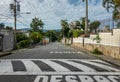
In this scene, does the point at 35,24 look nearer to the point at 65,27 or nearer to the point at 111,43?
the point at 65,27

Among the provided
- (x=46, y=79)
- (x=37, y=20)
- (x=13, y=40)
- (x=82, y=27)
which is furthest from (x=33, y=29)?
(x=46, y=79)

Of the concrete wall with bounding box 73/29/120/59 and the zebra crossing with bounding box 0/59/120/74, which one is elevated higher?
the concrete wall with bounding box 73/29/120/59

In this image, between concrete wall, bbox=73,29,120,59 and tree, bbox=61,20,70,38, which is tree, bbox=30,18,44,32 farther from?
concrete wall, bbox=73,29,120,59

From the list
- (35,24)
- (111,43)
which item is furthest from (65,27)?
(111,43)

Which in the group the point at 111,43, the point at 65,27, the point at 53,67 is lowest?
the point at 53,67

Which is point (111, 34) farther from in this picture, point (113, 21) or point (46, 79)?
point (46, 79)

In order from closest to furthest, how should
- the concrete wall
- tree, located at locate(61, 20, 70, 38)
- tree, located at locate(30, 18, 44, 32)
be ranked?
1. the concrete wall
2. tree, located at locate(61, 20, 70, 38)
3. tree, located at locate(30, 18, 44, 32)

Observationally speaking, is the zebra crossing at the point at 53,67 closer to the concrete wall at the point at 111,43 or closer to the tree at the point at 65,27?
the concrete wall at the point at 111,43

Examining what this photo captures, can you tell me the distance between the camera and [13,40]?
56031mm

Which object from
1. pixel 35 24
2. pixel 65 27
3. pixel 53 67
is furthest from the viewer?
pixel 35 24

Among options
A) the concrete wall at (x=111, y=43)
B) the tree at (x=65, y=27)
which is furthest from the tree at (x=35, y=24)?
the concrete wall at (x=111, y=43)

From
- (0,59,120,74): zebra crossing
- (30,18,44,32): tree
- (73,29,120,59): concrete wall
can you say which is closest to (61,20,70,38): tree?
(30,18,44,32): tree

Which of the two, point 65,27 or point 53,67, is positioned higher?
point 65,27

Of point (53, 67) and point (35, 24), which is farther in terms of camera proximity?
point (35, 24)
